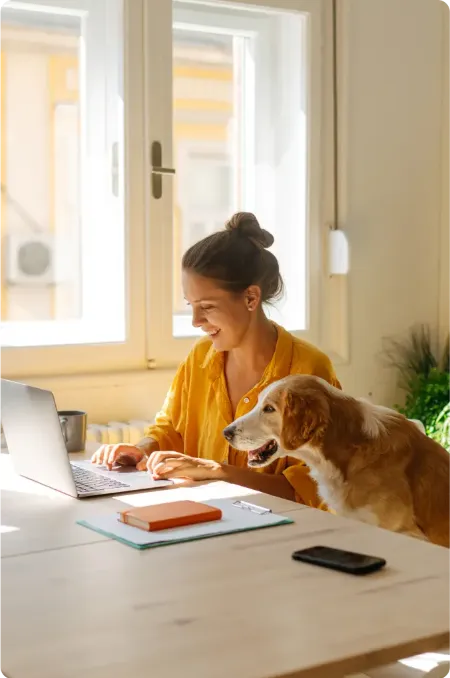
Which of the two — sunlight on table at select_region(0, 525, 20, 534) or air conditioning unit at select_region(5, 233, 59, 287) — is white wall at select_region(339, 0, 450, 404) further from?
sunlight on table at select_region(0, 525, 20, 534)

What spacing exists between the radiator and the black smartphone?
5.28 feet

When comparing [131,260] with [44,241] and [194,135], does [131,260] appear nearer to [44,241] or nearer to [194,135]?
[44,241]

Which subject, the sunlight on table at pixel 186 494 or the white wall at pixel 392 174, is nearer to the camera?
the sunlight on table at pixel 186 494

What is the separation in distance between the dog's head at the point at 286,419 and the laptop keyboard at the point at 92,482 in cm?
27

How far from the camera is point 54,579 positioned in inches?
49.9

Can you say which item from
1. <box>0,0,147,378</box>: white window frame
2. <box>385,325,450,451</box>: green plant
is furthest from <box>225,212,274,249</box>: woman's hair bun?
<box>385,325,450,451</box>: green plant

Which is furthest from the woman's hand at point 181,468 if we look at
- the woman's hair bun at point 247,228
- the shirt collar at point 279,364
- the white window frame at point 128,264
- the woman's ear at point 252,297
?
the white window frame at point 128,264

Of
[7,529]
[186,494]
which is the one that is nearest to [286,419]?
[186,494]

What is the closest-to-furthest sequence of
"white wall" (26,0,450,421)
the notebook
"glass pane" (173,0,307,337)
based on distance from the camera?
the notebook
"glass pane" (173,0,307,337)
"white wall" (26,0,450,421)

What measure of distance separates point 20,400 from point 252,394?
0.61 m

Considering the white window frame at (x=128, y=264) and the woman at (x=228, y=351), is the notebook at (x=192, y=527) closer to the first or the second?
the woman at (x=228, y=351)

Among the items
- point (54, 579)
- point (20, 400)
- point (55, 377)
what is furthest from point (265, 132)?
point (54, 579)

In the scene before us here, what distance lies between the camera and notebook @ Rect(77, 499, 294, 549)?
4.74ft

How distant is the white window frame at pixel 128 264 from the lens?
117 inches
